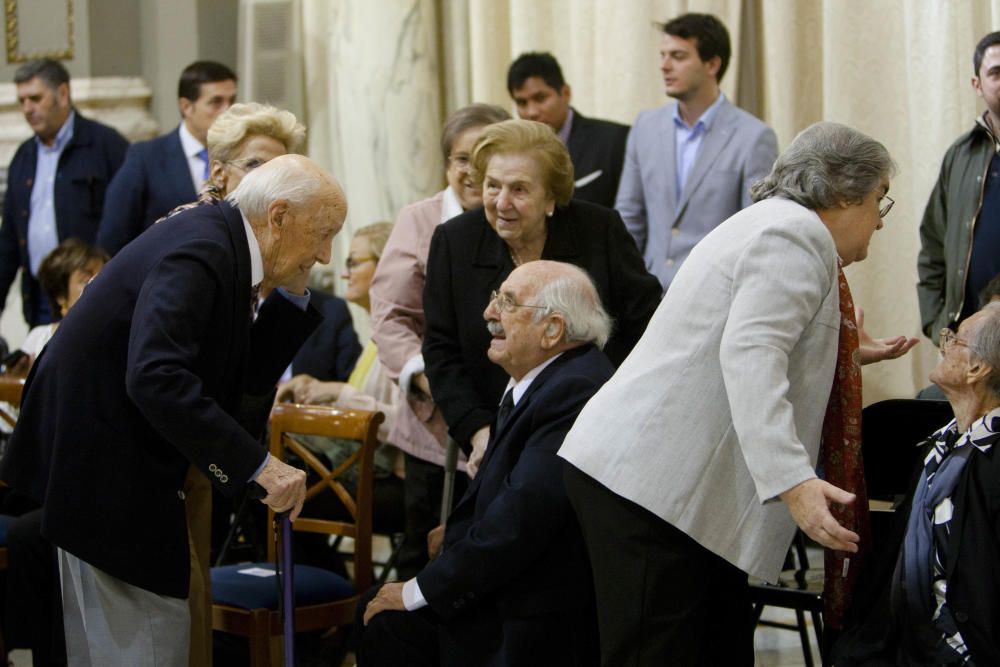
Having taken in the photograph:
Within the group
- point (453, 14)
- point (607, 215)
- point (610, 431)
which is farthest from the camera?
point (453, 14)

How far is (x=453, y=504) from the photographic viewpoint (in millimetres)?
4246

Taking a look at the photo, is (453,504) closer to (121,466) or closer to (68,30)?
(121,466)

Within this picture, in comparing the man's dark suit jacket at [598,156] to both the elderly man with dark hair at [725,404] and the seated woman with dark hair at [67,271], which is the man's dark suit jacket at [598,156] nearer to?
the seated woman with dark hair at [67,271]

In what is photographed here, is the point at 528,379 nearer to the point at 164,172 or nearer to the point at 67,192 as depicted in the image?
the point at 164,172

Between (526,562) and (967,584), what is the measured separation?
3.09ft

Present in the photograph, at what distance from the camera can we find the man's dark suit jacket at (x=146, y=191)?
5910 mm

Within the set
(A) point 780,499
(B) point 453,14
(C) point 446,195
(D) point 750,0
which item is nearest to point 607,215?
(C) point 446,195

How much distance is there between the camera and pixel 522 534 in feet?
10.6

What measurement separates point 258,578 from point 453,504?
23.9 inches

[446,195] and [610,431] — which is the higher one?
[446,195]

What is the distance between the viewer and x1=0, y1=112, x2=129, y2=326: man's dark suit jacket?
651cm

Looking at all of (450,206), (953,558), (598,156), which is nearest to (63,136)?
(598,156)

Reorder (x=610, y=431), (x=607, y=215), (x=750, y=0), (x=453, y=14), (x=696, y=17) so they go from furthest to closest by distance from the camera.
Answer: (x=453, y=14)
(x=750, y=0)
(x=696, y=17)
(x=607, y=215)
(x=610, y=431)

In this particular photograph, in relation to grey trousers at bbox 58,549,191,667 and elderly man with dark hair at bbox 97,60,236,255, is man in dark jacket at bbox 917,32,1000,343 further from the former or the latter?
elderly man with dark hair at bbox 97,60,236,255
